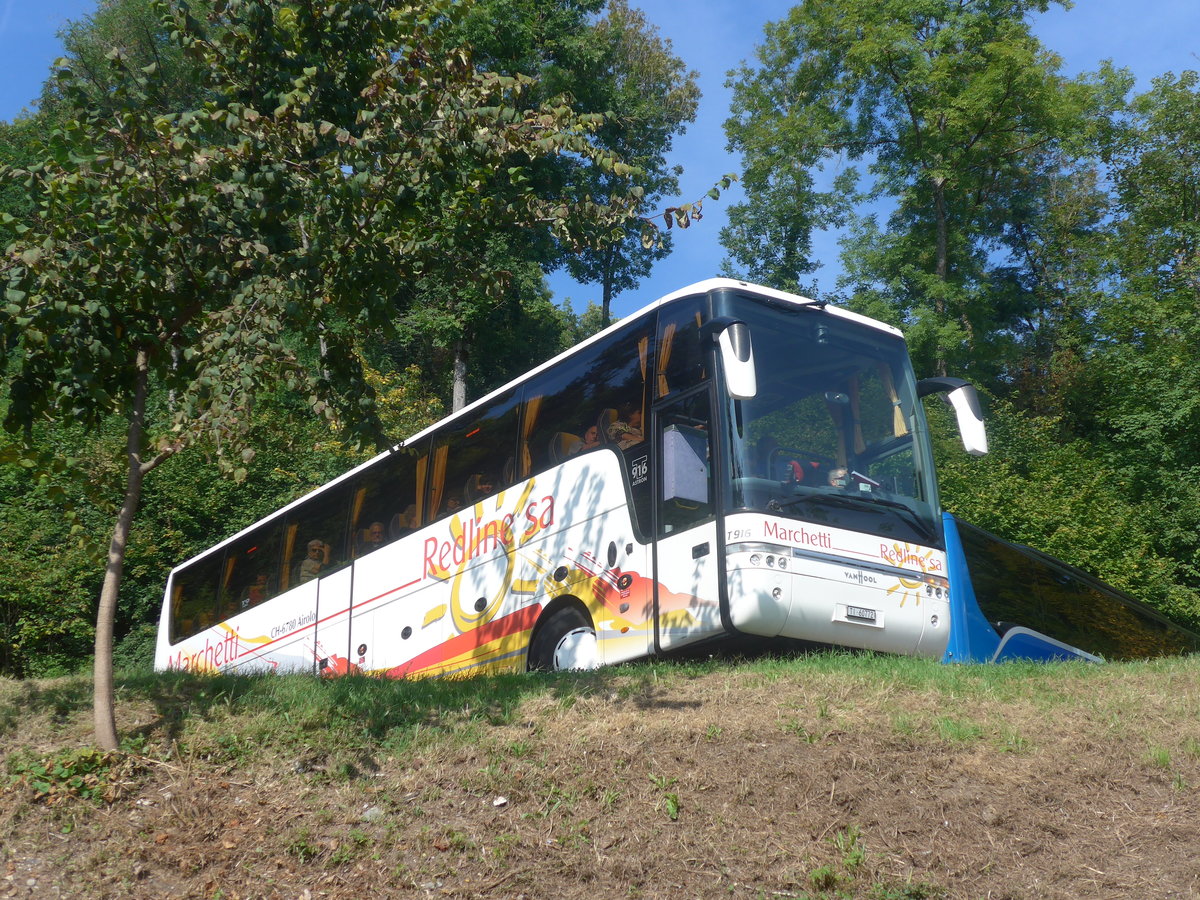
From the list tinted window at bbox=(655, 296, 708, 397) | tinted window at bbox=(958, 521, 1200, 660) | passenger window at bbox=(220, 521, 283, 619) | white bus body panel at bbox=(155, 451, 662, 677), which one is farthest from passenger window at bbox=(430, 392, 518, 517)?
tinted window at bbox=(958, 521, 1200, 660)

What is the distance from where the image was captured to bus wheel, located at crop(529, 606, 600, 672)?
10617mm

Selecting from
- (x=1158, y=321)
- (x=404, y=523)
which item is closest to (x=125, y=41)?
(x=404, y=523)

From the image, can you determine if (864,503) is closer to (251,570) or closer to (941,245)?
(251,570)

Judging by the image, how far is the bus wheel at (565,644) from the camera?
34.8 feet

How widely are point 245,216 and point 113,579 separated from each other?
2.49 metres

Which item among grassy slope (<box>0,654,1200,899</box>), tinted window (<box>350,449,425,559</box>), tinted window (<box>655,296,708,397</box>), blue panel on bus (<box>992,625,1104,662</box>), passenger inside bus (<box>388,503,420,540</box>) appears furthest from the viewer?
tinted window (<box>350,449,425,559</box>)

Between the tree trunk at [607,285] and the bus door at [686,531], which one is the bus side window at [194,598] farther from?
the tree trunk at [607,285]

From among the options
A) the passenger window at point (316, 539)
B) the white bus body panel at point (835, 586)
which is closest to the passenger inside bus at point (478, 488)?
the passenger window at point (316, 539)

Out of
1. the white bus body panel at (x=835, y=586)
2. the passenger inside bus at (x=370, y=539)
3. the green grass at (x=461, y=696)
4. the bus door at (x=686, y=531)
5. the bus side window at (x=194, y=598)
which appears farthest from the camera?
the bus side window at (x=194, y=598)

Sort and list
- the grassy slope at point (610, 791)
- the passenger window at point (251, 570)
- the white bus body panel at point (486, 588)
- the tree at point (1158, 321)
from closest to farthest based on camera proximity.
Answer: the grassy slope at point (610, 791)
the white bus body panel at point (486, 588)
the passenger window at point (251, 570)
the tree at point (1158, 321)

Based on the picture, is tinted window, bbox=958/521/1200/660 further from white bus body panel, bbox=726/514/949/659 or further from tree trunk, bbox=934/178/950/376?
tree trunk, bbox=934/178/950/376

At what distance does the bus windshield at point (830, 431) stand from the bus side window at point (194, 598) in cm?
1129

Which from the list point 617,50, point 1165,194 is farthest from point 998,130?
point 617,50

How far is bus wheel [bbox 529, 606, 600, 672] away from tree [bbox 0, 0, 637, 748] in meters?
3.19
